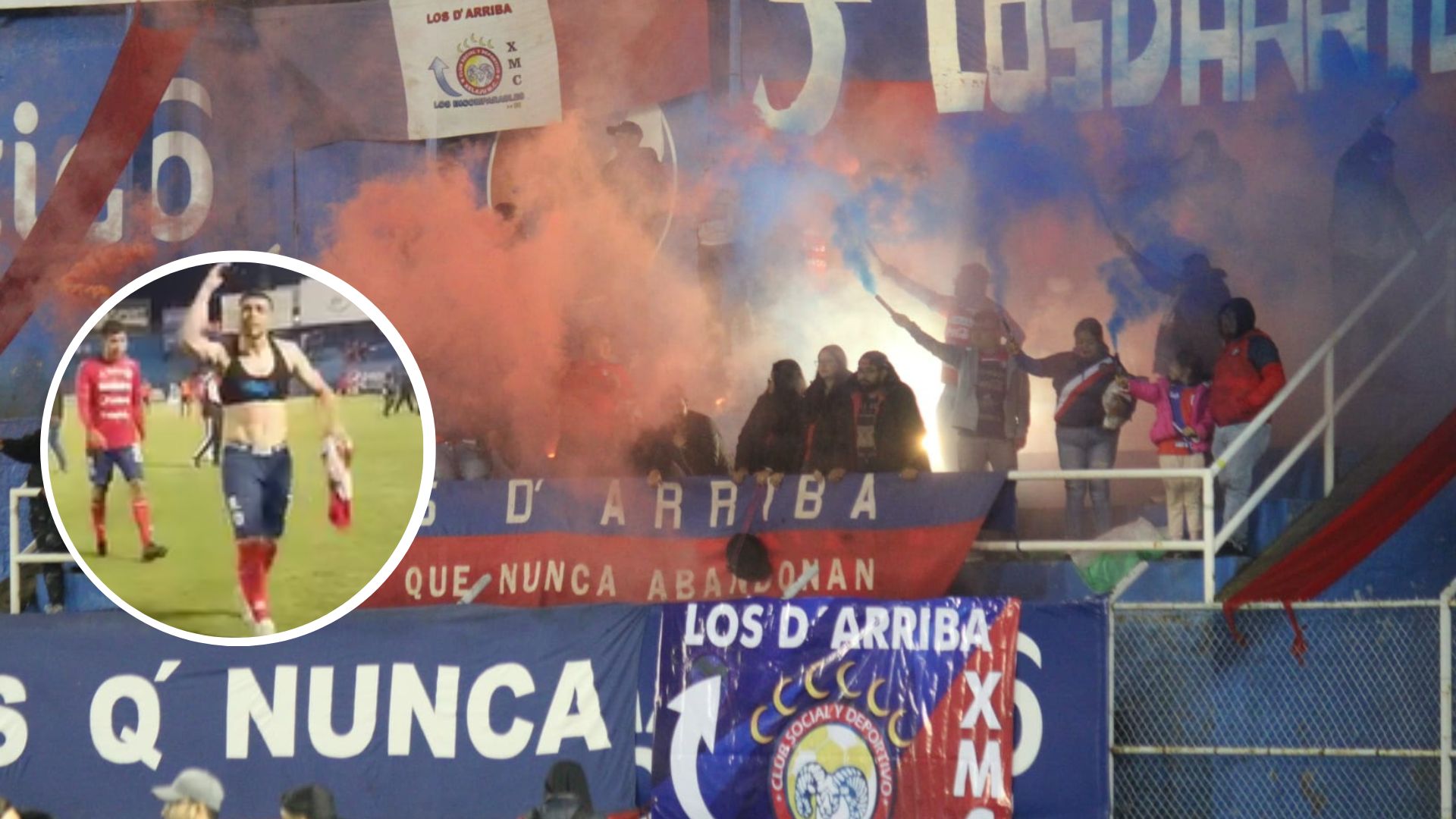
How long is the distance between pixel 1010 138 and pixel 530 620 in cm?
420

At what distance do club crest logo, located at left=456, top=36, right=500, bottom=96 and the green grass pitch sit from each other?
20.2 ft

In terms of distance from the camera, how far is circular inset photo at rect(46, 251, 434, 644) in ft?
17.8

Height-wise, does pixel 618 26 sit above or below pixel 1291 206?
above

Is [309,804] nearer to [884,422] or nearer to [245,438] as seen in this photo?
[884,422]

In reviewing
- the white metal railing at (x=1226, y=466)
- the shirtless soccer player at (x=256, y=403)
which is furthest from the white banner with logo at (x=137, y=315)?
the white metal railing at (x=1226, y=466)

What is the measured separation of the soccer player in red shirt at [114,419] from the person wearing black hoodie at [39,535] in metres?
5.15

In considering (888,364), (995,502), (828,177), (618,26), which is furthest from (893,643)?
(618,26)

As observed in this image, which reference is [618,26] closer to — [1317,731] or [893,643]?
[893,643]

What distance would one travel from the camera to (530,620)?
31.8 ft

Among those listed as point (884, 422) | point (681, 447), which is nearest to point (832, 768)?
point (884, 422)

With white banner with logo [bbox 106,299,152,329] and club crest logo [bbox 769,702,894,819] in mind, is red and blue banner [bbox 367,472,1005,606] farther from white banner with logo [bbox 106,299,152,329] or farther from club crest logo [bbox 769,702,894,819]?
white banner with logo [bbox 106,299,152,329]

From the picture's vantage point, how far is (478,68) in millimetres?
11961

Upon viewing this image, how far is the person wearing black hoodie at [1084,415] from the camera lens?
1003 centimetres

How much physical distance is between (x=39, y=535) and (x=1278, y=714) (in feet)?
21.9
